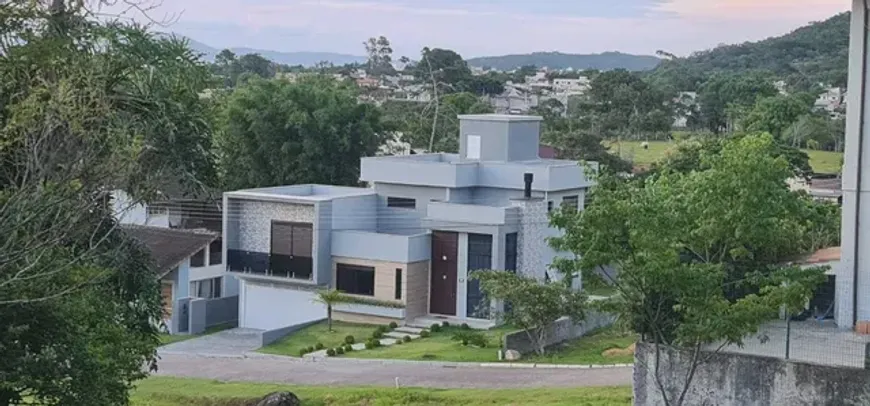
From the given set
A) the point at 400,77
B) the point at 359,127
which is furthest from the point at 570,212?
the point at 400,77

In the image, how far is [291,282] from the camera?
33656 millimetres

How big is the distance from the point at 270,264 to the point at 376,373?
33.6 feet

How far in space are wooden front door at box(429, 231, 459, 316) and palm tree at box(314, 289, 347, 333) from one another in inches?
94.3

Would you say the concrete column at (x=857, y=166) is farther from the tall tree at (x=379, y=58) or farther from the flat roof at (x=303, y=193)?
the tall tree at (x=379, y=58)

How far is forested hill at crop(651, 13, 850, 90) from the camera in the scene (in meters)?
104

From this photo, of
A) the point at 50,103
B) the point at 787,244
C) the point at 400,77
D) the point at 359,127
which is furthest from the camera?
the point at 400,77

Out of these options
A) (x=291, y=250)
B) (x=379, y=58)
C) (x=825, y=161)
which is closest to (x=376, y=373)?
(x=291, y=250)

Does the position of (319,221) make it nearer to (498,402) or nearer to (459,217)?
(459,217)

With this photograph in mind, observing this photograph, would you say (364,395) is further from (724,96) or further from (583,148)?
(724,96)

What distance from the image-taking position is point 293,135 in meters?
44.2

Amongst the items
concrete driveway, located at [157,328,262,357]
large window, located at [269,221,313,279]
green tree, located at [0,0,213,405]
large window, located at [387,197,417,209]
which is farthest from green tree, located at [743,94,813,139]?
green tree, located at [0,0,213,405]

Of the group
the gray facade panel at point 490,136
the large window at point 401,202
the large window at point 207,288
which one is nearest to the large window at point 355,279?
the large window at point 401,202

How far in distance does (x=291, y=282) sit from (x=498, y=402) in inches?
571

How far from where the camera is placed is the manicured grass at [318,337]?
29.3 metres
